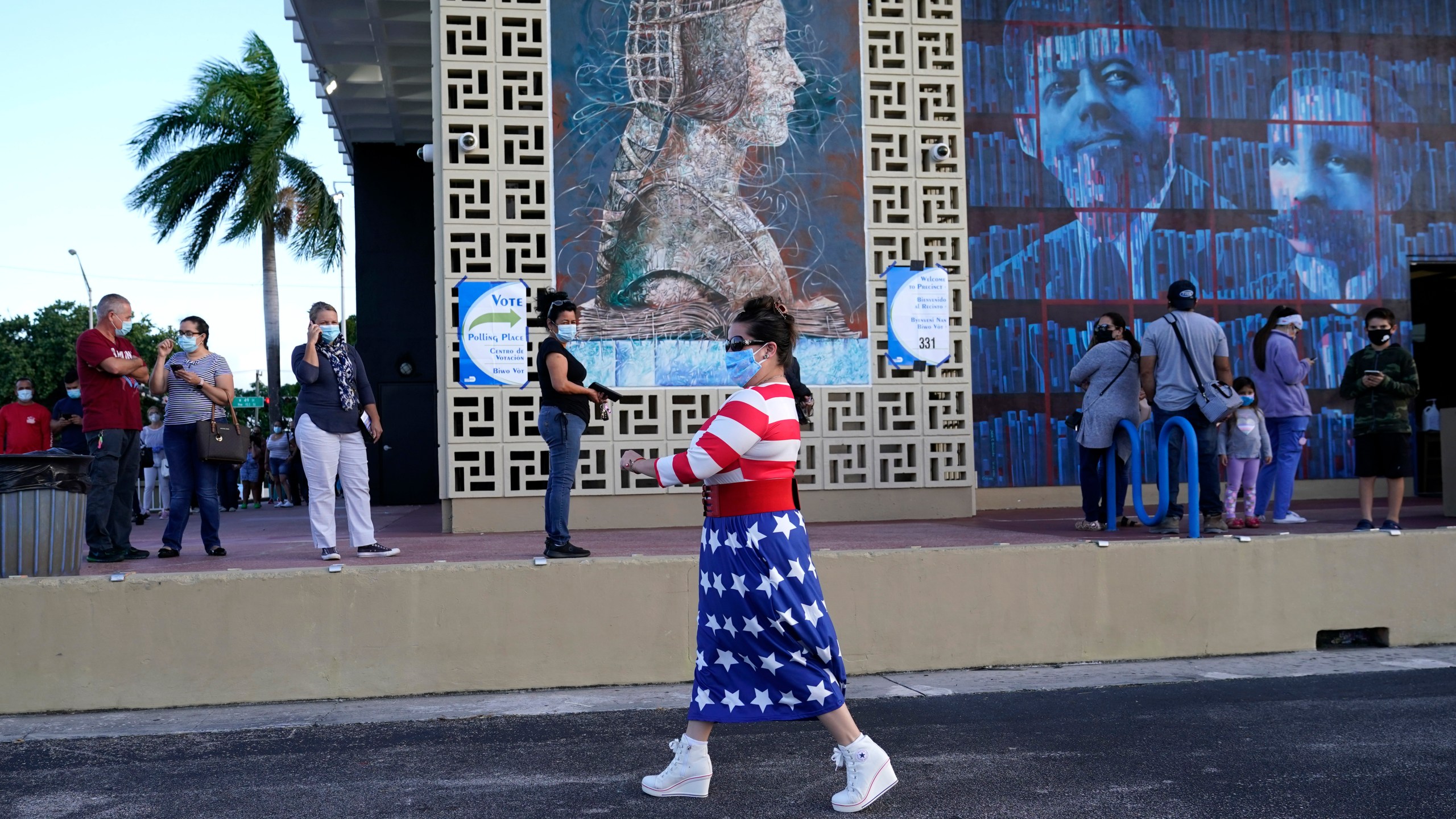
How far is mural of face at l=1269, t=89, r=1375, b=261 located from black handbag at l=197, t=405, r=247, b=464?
11.7 meters

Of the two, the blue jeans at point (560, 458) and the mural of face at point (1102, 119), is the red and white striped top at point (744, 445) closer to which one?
the blue jeans at point (560, 458)

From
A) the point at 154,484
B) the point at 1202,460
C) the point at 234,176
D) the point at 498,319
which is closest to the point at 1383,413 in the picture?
the point at 1202,460

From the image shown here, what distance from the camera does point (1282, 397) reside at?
393 inches

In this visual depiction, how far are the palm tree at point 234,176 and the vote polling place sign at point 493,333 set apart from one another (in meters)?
16.9

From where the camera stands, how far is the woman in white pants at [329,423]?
8.13m

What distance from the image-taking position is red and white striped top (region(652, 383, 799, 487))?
4.30 m

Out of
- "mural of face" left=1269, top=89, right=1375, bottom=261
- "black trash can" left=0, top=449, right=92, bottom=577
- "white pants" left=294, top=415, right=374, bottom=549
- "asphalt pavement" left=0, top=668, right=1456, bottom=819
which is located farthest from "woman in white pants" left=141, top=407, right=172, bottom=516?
"mural of face" left=1269, top=89, right=1375, bottom=261

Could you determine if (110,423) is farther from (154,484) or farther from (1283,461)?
(154,484)

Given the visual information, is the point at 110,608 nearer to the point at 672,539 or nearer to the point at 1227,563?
the point at 672,539

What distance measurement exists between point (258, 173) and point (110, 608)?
70.7 ft

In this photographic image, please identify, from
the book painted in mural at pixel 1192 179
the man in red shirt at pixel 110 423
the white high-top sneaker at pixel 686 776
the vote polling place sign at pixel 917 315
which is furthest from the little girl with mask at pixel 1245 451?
the man in red shirt at pixel 110 423

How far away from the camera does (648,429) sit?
1183cm

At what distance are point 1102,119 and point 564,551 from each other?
9.29 meters

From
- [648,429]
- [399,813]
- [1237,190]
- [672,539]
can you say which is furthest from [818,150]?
[399,813]
